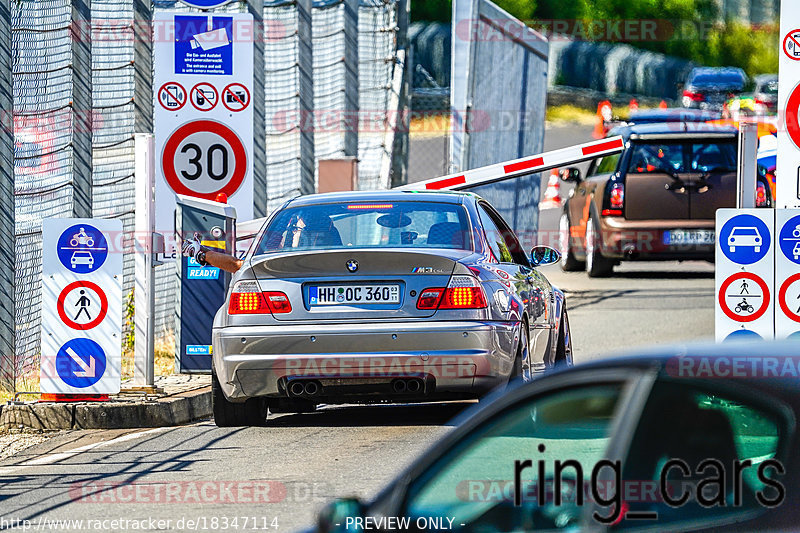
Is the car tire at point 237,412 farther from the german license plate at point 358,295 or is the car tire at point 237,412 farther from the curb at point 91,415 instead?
the german license plate at point 358,295

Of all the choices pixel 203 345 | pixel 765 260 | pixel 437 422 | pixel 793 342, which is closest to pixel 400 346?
pixel 437 422

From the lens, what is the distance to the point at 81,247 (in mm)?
10180

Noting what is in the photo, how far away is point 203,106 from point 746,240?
4.79m

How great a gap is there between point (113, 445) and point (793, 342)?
6.32 meters

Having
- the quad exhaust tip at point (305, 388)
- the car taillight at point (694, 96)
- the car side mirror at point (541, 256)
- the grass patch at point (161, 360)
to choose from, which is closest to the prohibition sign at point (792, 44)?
the car side mirror at point (541, 256)

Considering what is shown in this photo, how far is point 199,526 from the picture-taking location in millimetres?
6727

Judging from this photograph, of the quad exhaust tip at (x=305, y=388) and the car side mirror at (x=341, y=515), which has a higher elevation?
the car side mirror at (x=341, y=515)

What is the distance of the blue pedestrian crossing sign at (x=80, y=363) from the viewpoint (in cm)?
1009

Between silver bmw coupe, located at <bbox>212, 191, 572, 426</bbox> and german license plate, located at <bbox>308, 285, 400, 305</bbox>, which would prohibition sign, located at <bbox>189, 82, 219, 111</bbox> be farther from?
german license plate, located at <bbox>308, 285, 400, 305</bbox>

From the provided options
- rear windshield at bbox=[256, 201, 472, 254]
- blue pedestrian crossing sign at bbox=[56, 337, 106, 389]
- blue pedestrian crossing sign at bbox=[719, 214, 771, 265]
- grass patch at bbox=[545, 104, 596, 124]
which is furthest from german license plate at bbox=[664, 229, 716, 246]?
grass patch at bbox=[545, 104, 596, 124]

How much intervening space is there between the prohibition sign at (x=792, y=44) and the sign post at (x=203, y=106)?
4.47 metres

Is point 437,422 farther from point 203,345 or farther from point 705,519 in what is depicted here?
point 705,519

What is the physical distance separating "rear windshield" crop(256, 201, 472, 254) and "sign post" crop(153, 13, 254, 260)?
288 cm

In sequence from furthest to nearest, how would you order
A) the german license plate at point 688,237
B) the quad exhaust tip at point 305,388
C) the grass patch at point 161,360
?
1. the german license plate at point 688,237
2. the grass patch at point 161,360
3. the quad exhaust tip at point 305,388
